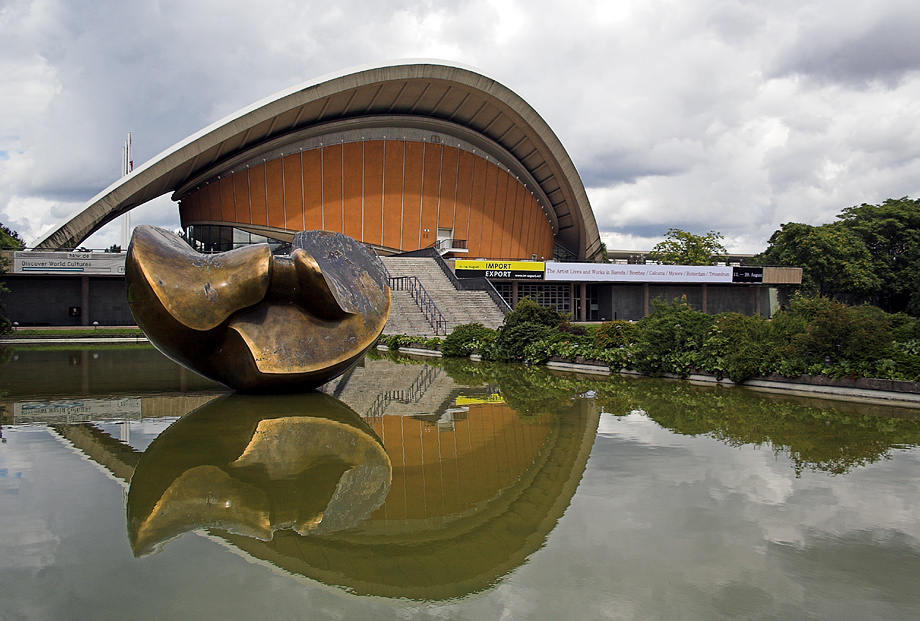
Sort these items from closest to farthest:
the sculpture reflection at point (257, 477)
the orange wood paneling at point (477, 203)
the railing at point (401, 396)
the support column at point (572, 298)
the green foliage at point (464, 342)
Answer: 1. the sculpture reflection at point (257, 477)
2. the railing at point (401, 396)
3. the green foliage at point (464, 342)
4. the support column at point (572, 298)
5. the orange wood paneling at point (477, 203)

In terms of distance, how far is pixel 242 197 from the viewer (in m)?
41.4

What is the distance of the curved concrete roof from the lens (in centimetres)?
3466

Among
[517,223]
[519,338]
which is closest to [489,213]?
[517,223]

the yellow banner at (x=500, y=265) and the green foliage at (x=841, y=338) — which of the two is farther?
the yellow banner at (x=500, y=265)

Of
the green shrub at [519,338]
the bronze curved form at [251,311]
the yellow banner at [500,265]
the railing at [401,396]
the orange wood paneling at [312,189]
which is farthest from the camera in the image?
the orange wood paneling at [312,189]

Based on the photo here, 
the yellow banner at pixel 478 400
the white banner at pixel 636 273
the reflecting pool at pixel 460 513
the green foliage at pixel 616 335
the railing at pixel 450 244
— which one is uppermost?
the railing at pixel 450 244

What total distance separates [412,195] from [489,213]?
6.27 metres

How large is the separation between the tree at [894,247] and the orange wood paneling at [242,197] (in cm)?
3889

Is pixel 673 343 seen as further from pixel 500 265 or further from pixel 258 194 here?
pixel 258 194

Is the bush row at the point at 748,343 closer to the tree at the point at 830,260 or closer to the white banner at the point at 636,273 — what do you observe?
the white banner at the point at 636,273

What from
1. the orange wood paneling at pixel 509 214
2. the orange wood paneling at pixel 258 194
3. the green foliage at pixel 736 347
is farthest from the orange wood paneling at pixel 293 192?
the green foliage at pixel 736 347

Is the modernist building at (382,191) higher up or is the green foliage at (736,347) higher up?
the modernist building at (382,191)

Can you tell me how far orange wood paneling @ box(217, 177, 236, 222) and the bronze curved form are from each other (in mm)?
32750

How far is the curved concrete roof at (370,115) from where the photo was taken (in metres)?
34.7
